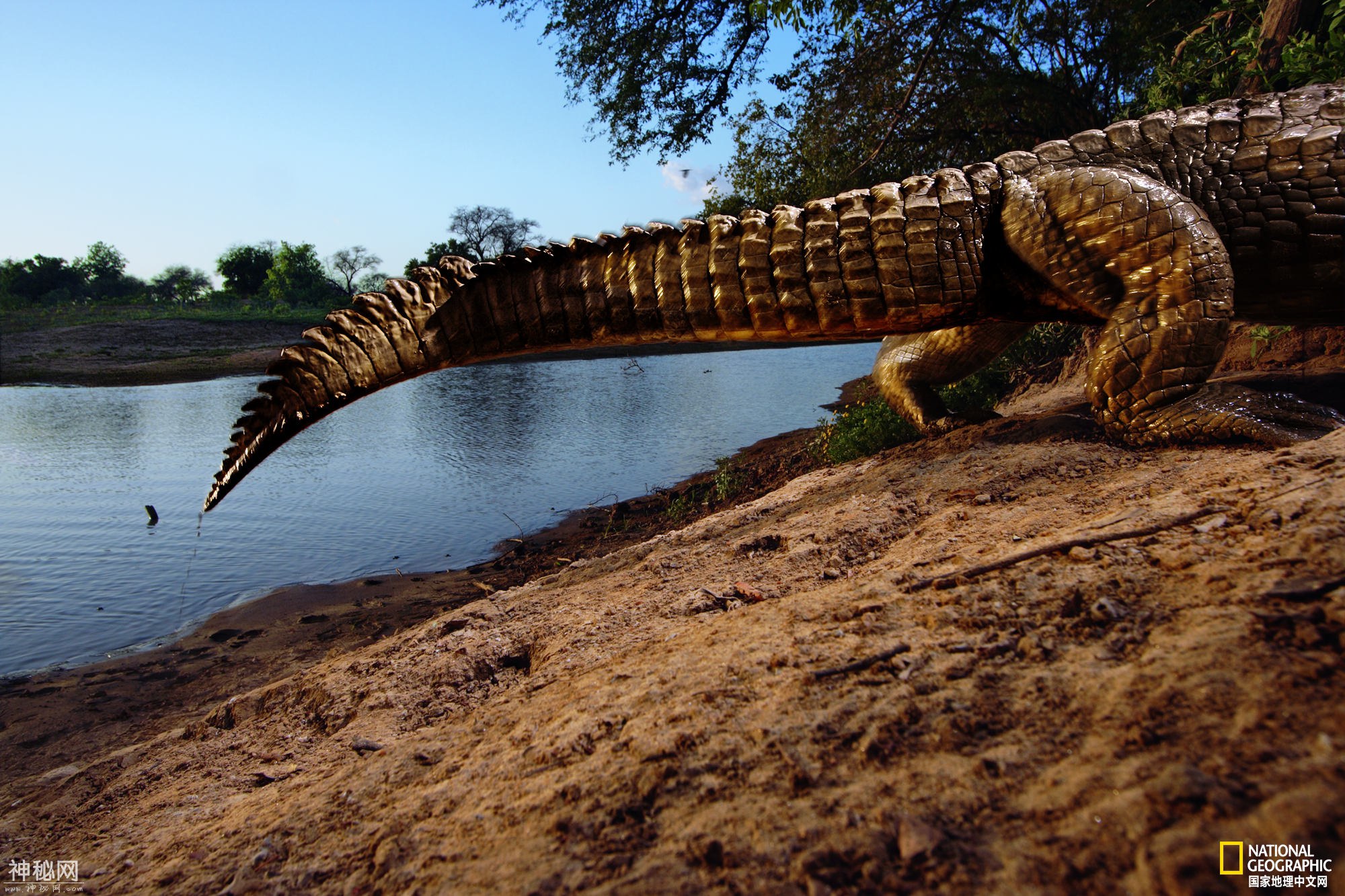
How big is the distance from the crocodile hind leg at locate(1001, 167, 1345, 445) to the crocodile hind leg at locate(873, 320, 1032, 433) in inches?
49.6

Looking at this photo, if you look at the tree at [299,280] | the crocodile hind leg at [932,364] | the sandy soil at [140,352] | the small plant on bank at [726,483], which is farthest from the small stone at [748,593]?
the tree at [299,280]

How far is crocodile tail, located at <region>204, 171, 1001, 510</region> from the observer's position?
3359 millimetres

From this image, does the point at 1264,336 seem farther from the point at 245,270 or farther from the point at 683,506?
the point at 245,270

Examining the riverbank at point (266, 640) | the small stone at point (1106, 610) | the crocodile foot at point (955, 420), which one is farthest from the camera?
the crocodile foot at point (955, 420)

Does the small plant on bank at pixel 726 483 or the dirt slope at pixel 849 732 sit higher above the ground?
the dirt slope at pixel 849 732

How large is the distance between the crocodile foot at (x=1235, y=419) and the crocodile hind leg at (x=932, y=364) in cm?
150

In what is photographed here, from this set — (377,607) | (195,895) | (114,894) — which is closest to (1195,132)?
(195,895)

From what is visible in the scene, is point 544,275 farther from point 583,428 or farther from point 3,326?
point 3,326

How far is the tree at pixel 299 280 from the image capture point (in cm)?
4356

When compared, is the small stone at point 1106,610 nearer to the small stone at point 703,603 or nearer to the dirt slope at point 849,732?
the dirt slope at point 849,732

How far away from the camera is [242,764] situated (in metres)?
2.66

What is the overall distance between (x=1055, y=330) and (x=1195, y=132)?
193 inches

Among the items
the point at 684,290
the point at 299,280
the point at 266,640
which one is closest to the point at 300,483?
the point at 266,640

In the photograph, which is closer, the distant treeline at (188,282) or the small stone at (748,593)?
the small stone at (748,593)
